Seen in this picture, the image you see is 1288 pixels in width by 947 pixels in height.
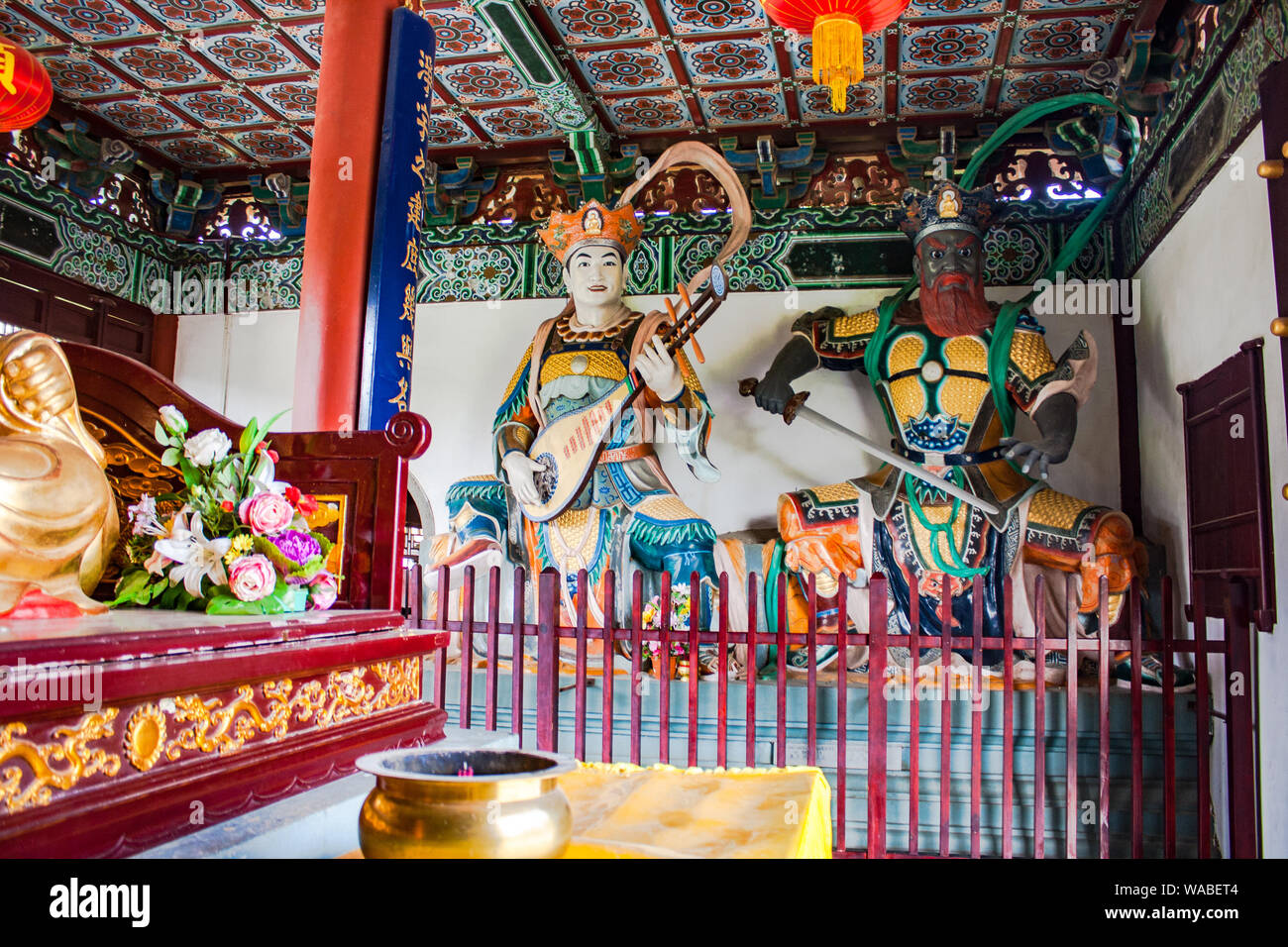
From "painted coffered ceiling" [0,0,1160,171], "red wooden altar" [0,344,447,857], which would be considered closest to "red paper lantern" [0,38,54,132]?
"painted coffered ceiling" [0,0,1160,171]

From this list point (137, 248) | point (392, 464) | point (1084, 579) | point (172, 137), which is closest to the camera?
Answer: point (392, 464)

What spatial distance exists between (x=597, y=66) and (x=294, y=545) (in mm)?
3856

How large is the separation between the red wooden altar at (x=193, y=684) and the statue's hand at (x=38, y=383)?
0.34 meters

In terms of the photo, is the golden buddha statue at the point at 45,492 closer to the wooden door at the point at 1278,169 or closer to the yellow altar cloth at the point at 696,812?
the yellow altar cloth at the point at 696,812

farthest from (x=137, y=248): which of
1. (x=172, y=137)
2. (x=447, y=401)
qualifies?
(x=447, y=401)

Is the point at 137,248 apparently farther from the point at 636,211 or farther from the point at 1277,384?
the point at 1277,384

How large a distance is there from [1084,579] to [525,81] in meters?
3.72

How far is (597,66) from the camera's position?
4.90 meters

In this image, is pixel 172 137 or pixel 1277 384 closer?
pixel 1277 384

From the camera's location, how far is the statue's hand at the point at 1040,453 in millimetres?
4359

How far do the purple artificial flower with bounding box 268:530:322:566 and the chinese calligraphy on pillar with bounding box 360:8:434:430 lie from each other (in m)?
1.14

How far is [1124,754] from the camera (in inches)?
145

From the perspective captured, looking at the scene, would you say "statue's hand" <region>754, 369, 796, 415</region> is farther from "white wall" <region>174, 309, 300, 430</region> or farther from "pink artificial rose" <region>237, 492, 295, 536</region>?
"pink artificial rose" <region>237, 492, 295, 536</region>

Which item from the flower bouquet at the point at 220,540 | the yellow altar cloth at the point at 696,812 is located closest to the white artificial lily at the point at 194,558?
the flower bouquet at the point at 220,540
